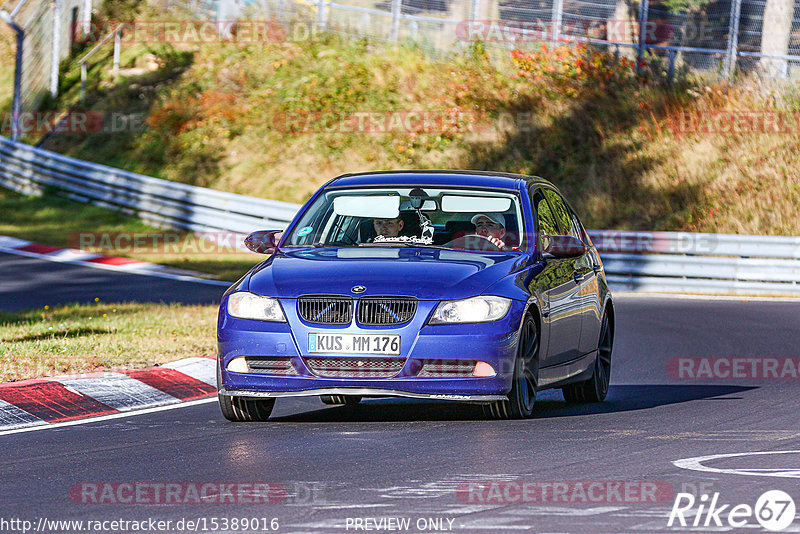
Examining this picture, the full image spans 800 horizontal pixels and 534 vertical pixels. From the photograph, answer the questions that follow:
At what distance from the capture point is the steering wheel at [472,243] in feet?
30.6

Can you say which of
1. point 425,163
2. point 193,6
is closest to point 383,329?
point 425,163

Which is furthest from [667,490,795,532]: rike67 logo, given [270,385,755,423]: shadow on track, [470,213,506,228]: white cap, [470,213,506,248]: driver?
[470,213,506,228]: white cap

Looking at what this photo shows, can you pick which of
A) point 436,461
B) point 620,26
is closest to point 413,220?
point 436,461

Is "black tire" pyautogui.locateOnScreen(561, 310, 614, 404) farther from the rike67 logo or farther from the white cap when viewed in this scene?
the rike67 logo

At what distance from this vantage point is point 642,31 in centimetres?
3144

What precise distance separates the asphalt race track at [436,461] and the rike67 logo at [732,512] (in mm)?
48

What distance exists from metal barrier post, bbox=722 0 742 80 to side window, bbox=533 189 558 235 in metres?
20.6

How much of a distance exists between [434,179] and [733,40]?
70.8ft

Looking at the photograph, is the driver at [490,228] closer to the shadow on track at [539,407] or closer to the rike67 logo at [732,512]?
the shadow on track at [539,407]

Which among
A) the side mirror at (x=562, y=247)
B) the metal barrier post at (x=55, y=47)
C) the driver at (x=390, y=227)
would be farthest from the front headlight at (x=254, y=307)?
the metal barrier post at (x=55, y=47)

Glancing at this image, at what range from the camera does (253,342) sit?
27.8 feet

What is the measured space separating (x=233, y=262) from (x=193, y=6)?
1730cm

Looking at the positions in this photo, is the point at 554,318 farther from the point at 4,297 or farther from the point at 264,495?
the point at 4,297

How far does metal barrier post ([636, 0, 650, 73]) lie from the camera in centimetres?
3084
